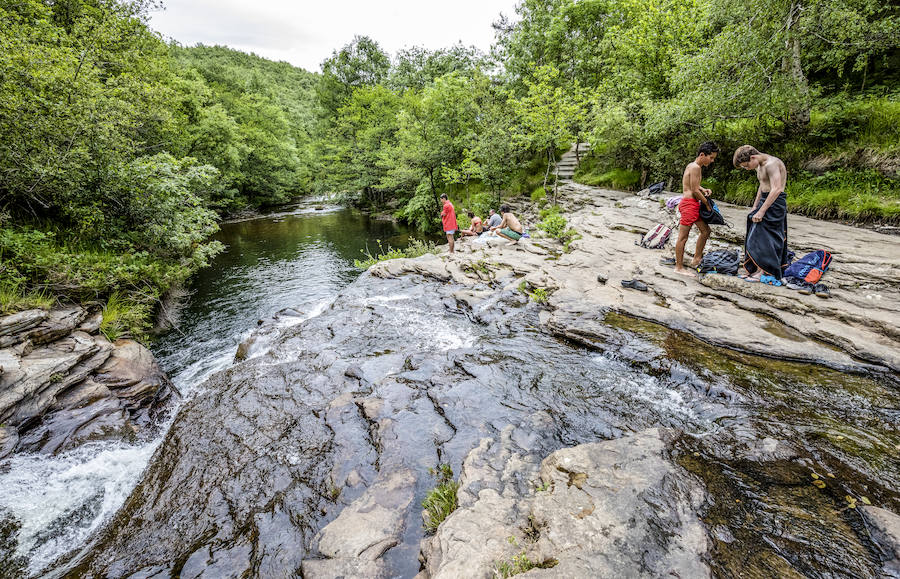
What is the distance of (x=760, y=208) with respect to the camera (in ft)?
19.8

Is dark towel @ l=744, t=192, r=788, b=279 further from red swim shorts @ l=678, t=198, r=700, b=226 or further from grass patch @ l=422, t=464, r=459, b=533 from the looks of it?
grass patch @ l=422, t=464, r=459, b=533

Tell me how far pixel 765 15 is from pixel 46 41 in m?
20.9

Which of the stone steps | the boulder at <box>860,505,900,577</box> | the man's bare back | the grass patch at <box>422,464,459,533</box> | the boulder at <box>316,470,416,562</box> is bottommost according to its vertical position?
the boulder at <box>316,470,416,562</box>

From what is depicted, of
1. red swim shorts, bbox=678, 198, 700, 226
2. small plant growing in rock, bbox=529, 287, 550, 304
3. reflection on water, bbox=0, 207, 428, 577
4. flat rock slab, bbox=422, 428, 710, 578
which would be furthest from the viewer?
small plant growing in rock, bbox=529, 287, 550, 304

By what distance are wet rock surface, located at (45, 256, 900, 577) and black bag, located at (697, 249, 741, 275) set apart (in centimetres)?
265

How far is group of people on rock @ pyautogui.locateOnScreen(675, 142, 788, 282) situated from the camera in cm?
584

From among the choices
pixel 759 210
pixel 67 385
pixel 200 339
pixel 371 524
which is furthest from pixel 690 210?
pixel 200 339

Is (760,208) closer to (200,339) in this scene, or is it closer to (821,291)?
(821,291)

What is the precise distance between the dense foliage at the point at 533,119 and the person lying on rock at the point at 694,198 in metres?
4.51

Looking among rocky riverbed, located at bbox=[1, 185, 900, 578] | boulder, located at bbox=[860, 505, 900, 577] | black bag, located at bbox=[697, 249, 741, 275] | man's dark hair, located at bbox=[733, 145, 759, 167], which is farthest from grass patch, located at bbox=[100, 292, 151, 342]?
man's dark hair, located at bbox=[733, 145, 759, 167]

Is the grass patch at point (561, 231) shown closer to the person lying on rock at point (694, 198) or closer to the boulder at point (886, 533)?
the person lying on rock at point (694, 198)

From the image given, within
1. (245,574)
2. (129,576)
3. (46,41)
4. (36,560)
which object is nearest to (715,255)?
(245,574)

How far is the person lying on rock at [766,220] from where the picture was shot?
19.0ft

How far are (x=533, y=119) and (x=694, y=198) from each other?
10.6 meters
